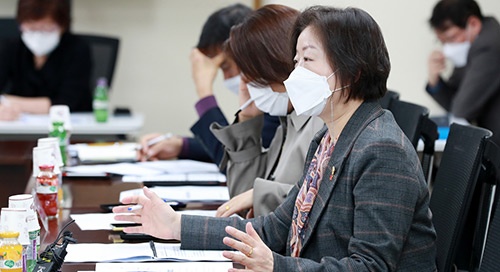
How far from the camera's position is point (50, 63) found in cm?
451

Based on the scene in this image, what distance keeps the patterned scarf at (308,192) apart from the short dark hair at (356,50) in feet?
0.44

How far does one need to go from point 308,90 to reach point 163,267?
485mm

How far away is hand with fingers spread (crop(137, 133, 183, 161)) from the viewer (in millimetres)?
3094

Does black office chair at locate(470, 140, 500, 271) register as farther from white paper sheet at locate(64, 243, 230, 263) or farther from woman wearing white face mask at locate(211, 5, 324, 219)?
white paper sheet at locate(64, 243, 230, 263)

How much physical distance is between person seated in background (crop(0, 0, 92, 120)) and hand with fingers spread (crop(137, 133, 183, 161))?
144cm

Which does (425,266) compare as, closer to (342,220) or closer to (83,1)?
(342,220)

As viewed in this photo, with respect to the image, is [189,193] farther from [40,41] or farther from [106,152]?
[40,41]

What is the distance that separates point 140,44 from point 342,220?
4.11m

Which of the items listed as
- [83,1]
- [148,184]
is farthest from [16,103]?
[148,184]

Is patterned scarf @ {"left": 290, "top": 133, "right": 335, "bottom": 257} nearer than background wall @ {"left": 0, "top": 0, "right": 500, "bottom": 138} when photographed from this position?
Yes

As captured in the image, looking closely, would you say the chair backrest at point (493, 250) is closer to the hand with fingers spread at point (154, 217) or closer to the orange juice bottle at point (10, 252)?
the hand with fingers spread at point (154, 217)

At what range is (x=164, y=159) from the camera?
3156 mm

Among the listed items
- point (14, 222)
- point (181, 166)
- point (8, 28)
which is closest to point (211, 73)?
point (181, 166)

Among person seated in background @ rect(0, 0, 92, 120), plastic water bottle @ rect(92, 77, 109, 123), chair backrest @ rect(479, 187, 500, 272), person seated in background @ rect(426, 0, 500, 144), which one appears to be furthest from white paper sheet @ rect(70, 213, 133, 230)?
person seated in background @ rect(426, 0, 500, 144)
